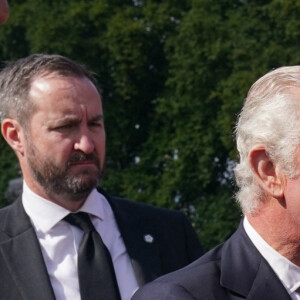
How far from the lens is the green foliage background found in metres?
7.29

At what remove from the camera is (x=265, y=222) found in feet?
8.50

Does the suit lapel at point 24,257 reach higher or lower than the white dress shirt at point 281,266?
lower

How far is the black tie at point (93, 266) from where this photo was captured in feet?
11.5

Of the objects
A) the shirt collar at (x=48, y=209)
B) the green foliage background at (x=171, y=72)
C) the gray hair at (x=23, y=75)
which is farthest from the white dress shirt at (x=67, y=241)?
the green foliage background at (x=171, y=72)

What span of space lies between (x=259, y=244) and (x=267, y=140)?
0.82 ft

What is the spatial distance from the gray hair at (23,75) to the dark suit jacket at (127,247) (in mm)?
331

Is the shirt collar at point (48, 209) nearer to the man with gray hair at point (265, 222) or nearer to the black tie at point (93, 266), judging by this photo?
the black tie at point (93, 266)

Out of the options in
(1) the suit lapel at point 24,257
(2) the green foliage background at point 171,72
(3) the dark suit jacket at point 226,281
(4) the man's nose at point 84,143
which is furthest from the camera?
(2) the green foliage background at point 171,72

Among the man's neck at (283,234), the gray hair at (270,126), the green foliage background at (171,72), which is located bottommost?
the green foliage background at (171,72)

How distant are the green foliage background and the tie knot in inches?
140

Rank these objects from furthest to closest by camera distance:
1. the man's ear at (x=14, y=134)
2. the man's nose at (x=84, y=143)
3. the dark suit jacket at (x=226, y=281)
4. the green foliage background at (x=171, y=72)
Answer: the green foliage background at (x=171, y=72) → the man's ear at (x=14, y=134) → the man's nose at (x=84, y=143) → the dark suit jacket at (x=226, y=281)

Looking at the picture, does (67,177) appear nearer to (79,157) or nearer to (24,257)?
(79,157)

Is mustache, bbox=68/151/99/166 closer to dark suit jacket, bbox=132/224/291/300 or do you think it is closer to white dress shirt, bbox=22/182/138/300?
white dress shirt, bbox=22/182/138/300

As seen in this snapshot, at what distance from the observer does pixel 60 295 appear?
3.50 metres
